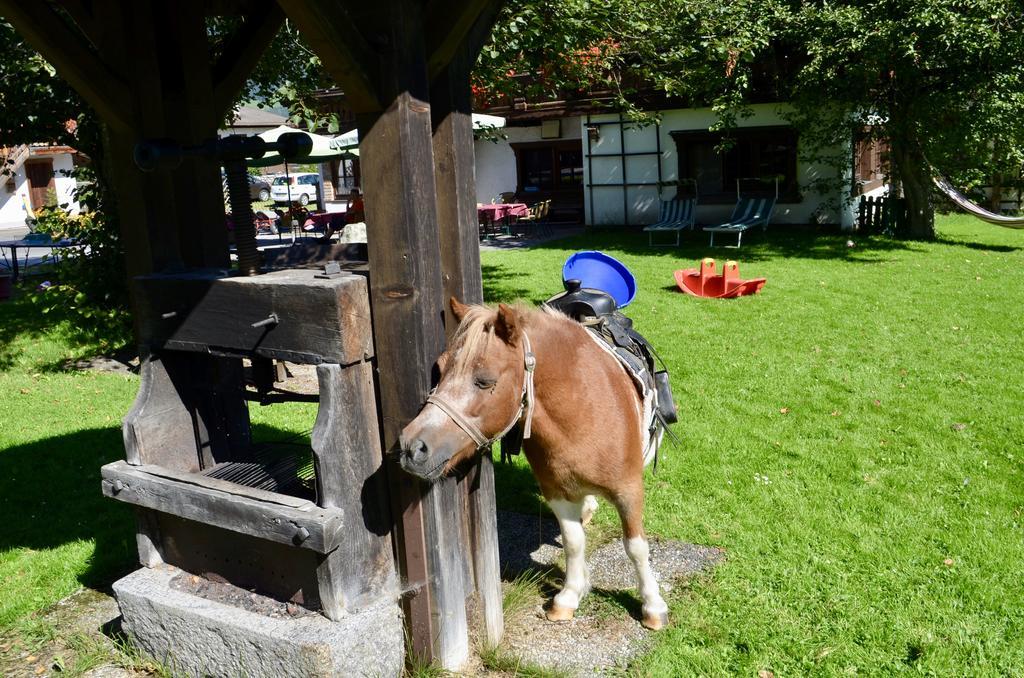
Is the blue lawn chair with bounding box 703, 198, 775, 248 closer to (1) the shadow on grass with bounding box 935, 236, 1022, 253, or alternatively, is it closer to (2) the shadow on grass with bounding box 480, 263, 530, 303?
(1) the shadow on grass with bounding box 935, 236, 1022, 253

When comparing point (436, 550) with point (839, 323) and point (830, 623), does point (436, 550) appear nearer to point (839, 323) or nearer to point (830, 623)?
point (830, 623)

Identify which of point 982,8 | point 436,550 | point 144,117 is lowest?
point 436,550

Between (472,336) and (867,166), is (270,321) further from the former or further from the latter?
(867,166)

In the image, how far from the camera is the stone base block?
3104 millimetres

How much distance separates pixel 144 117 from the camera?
3.80m

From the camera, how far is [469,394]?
302cm

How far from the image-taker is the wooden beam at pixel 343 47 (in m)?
2.70

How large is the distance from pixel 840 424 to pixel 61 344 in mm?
8833

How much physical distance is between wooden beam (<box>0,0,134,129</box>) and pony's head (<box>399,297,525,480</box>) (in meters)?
1.89

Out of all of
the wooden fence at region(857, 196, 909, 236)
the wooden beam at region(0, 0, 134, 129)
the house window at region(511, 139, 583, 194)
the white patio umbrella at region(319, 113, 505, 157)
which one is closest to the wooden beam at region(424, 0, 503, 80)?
the wooden beam at region(0, 0, 134, 129)

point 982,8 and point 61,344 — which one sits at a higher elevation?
point 982,8

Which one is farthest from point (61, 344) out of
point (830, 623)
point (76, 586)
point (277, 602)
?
point (830, 623)

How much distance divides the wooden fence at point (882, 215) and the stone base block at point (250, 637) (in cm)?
1680

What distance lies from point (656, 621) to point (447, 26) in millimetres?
2773
